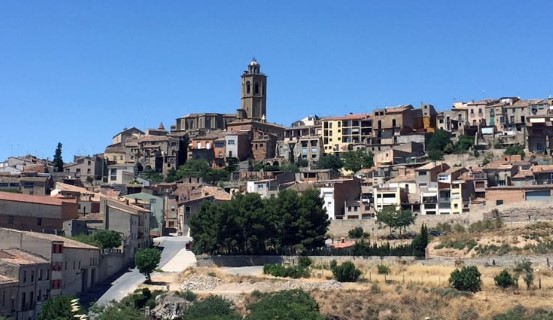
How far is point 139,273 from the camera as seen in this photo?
166 ft

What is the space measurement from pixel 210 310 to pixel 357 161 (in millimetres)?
37602

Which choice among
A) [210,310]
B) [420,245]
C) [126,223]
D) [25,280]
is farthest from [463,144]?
[25,280]

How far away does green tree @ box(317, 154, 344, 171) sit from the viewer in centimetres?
7712

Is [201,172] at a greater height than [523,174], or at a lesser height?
greater

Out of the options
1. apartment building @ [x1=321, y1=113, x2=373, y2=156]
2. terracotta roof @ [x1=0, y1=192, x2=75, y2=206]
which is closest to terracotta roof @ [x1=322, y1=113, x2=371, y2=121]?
apartment building @ [x1=321, y1=113, x2=373, y2=156]

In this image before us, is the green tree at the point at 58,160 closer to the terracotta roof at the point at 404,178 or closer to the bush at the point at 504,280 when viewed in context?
the terracotta roof at the point at 404,178

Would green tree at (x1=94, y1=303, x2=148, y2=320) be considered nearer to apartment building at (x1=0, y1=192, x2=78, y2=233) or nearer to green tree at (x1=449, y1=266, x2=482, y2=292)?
apartment building at (x1=0, y1=192, x2=78, y2=233)

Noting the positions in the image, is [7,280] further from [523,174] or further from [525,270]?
[523,174]

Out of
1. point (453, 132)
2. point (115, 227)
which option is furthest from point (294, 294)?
point (453, 132)

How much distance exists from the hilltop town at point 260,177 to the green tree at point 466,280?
5.47 meters

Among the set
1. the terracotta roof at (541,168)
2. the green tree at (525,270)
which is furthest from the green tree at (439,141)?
the green tree at (525,270)

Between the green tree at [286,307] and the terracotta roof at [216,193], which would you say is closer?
the green tree at [286,307]

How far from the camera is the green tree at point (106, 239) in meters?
50.8

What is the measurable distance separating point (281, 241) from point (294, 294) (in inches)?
431
